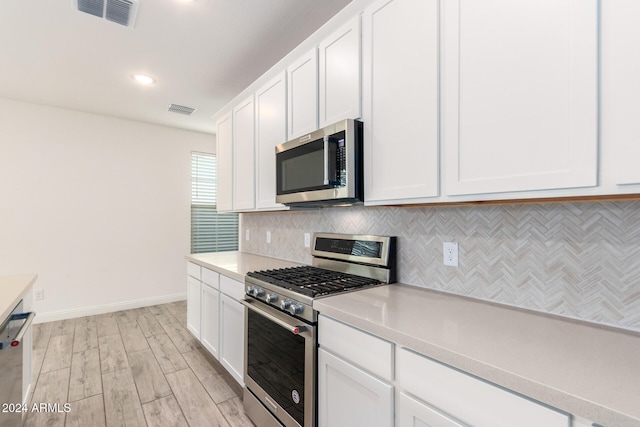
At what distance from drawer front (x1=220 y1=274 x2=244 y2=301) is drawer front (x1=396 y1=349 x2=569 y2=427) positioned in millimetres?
1328

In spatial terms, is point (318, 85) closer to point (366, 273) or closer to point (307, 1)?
point (307, 1)

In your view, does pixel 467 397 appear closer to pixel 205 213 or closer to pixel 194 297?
pixel 194 297

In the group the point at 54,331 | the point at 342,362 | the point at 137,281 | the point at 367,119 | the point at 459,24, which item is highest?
the point at 459,24

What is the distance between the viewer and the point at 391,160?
1.49m

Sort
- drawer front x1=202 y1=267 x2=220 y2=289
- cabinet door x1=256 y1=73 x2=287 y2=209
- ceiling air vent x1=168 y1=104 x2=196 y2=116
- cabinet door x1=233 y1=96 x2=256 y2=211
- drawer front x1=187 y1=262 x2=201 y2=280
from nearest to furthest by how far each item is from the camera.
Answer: cabinet door x1=256 y1=73 x2=287 y2=209
drawer front x1=202 y1=267 x2=220 y2=289
cabinet door x1=233 y1=96 x2=256 y2=211
drawer front x1=187 y1=262 x2=201 y2=280
ceiling air vent x1=168 y1=104 x2=196 y2=116

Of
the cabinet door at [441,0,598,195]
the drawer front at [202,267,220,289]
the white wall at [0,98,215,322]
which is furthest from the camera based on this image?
the white wall at [0,98,215,322]

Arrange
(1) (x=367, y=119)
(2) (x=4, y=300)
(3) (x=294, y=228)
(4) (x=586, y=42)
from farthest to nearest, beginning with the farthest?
(3) (x=294, y=228)
(1) (x=367, y=119)
(2) (x=4, y=300)
(4) (x=586, y=42)

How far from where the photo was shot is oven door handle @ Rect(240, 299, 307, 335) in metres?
1.47

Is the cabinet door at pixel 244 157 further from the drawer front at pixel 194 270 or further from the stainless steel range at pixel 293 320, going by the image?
the stainless steel range at pixel 293 320

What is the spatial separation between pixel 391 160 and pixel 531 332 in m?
0.88

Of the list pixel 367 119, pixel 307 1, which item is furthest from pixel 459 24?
pixel 307 1

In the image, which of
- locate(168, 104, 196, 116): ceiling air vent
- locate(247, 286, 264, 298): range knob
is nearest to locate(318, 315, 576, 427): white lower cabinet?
locate(247, 286, 264, 298): range knob

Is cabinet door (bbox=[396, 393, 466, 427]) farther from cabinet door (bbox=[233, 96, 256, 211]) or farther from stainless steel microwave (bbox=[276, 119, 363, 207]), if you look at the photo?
cabinet door (bbox=[233, 96, 256, 211])

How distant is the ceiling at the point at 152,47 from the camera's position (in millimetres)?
2006
